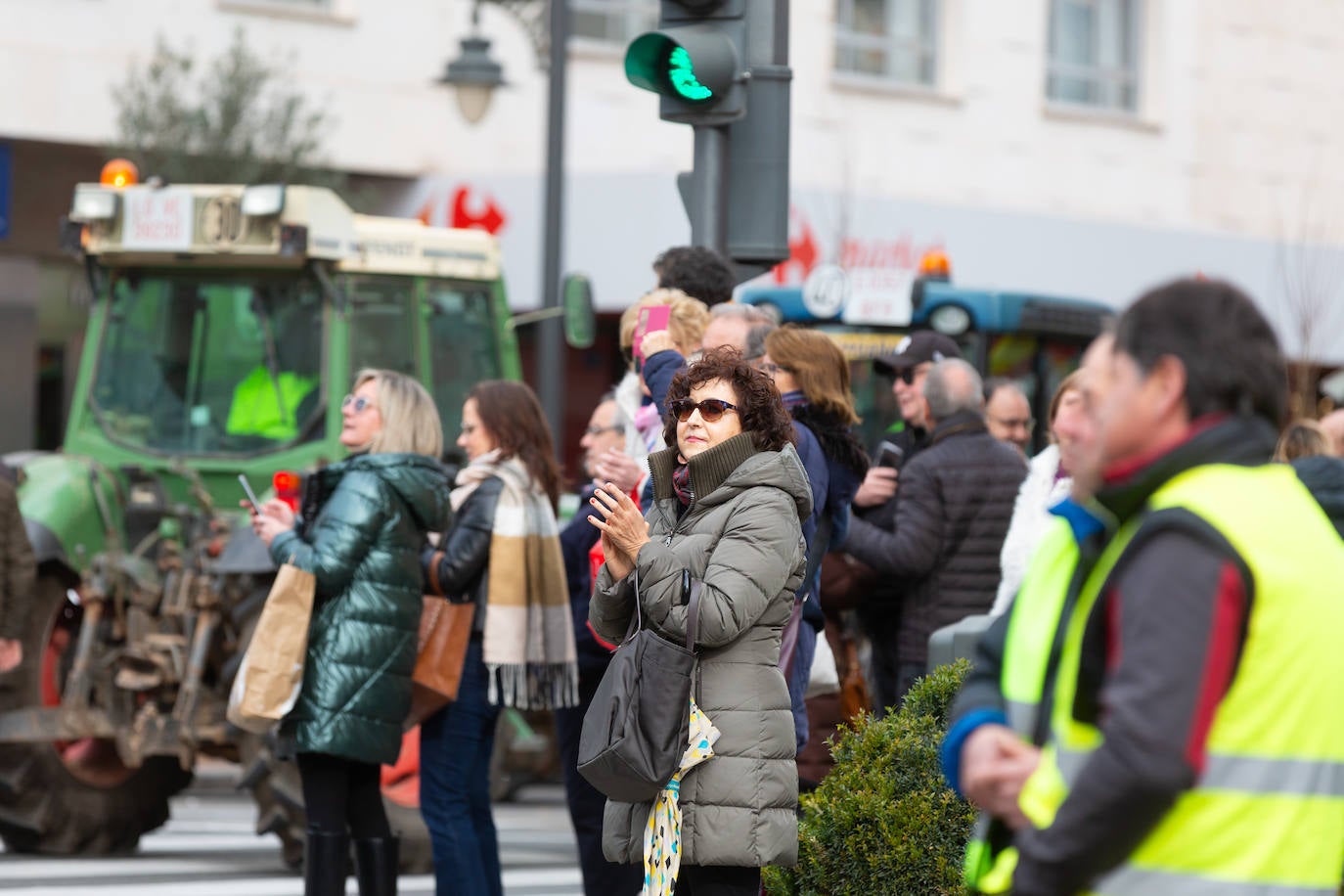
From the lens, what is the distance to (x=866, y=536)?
728 cm

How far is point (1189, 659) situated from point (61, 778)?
7.20 meters

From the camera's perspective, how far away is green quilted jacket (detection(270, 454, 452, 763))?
636 cm

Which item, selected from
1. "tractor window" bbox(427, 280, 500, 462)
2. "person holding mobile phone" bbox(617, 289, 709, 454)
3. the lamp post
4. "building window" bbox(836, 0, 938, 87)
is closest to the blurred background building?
"building window" bbox(836, 0, 938, 87)

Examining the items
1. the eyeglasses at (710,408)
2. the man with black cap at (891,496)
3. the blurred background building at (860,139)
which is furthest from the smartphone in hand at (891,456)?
the blurred background building at (860,139)

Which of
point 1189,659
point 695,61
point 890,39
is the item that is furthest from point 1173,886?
point 890,39

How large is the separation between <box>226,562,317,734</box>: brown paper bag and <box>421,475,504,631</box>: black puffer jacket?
0.59 meters

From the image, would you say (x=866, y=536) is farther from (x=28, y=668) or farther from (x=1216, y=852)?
(x=1216, y=852)

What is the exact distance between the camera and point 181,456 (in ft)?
30.1

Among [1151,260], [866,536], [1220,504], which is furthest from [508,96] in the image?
[1220,504]

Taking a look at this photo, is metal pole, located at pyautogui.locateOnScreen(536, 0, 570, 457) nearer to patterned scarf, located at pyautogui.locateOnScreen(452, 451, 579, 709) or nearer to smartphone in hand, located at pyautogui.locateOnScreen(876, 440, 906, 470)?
smartphone in hand, located at pyautogui.locateOnScreen(876, 440, 906, 470)

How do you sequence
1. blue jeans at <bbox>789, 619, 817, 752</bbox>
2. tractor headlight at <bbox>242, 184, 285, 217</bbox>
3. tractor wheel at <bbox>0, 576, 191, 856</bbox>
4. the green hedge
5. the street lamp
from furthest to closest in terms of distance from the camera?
1. the street lamp
2. tractor headlight at <bbox>242, 184, 285, 217</bbox>
3. tractor wheel at <bbox>0, 576, 191, 856</bbox>
4. blue jeans at <bbox>789, 619, 817, 752</bbox>
5. the green hedge

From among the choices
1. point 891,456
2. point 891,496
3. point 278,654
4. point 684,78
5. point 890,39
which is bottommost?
point 278,654

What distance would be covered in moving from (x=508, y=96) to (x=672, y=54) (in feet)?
50.5

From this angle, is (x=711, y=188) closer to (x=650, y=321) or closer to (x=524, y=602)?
(x=650, y=321)
